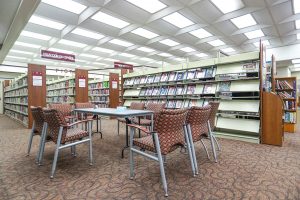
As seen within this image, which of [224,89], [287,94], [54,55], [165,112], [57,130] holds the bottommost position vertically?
[57,130]

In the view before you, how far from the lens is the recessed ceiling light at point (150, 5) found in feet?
17.4

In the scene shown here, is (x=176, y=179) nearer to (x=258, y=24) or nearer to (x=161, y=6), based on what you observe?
(x=161, y=6)

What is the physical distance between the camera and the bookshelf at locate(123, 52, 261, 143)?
3.94 m

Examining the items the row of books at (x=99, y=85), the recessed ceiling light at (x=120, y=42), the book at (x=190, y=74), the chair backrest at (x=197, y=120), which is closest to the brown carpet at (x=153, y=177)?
the chair backrest at (x=197, y=120)

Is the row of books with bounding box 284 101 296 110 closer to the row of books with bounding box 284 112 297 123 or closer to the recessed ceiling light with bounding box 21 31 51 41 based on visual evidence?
Answer: the row of books with bounding box 284 112 297 123

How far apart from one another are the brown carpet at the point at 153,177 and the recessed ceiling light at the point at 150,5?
4284mm

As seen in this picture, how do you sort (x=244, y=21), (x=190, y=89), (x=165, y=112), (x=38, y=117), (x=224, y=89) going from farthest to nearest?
(x=244, y=21) → (x=190, y=89) → (x=224, y=89) → (x=38, y=117) → (x=165, y=112)

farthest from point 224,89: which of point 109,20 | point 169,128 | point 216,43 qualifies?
point 216,43

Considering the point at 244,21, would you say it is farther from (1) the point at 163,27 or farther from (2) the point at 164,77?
(2) the point at 164,77

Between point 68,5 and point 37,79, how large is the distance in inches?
104

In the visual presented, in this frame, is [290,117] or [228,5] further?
[228,5]

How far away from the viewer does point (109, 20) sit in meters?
6.45

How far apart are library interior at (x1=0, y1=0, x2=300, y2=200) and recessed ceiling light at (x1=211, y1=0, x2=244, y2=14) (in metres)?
0.03

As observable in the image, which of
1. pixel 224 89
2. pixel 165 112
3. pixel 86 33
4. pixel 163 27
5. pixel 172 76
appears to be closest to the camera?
pixel 165 112
